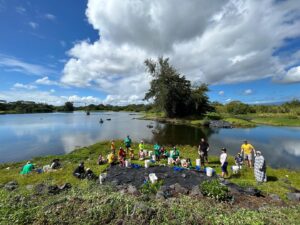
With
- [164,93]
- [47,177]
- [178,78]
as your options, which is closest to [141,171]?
[47,177]

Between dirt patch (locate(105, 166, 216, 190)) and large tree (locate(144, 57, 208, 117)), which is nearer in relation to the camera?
dirt patch (locate(105, 166, 216, 190))

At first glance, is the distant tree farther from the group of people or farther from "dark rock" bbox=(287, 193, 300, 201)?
"dark rock" bbox=(287, 193, 300, 201)

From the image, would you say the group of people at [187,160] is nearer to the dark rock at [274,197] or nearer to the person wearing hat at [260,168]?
the person wearing hat at [260,168]

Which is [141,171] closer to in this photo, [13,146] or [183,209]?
[183,209]

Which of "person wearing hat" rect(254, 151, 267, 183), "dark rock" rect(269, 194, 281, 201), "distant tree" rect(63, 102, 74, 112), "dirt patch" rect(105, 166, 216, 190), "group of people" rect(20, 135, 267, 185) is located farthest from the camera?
"distant tree" rect(63, 102, 74, 112)

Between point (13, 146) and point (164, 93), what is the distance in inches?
1724

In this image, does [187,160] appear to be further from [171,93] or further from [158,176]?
[171,93]

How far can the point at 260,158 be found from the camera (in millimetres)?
11297

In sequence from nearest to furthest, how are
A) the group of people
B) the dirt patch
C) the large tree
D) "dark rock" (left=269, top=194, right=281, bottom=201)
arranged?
"dark rock" (left=269, top=194, right=281, bottom=201)
the dirt patch
the group of people
the large tree

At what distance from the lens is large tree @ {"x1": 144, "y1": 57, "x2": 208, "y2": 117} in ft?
213

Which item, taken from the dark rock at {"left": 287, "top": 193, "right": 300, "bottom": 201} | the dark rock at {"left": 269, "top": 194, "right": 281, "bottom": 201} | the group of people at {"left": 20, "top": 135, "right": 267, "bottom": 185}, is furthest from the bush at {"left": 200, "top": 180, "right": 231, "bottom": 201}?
the group of people at {"left": 20, "top": 135, "right": 267, "bottom": 185}

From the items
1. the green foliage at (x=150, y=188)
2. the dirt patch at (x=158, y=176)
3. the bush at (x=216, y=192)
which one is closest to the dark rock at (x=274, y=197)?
the bush at (x=216, y=192)

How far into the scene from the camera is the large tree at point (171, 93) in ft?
213

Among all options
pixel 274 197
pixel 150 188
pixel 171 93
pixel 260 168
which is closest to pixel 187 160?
pixel 260 168
